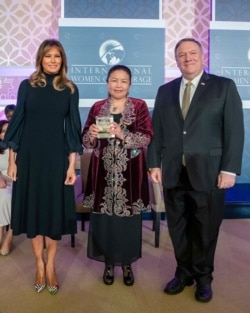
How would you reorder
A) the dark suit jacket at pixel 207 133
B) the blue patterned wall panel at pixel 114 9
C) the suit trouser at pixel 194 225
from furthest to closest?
the blue patterned wall panel at pixel 114 9
the suit trouser at pixel 194 225
the dark suit jacket at pixel 207 133

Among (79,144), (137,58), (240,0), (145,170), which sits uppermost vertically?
(240,0)

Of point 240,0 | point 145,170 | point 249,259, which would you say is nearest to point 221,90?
point 145,170

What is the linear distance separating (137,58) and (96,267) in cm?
257

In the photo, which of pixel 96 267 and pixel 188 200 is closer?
pixel 188 200

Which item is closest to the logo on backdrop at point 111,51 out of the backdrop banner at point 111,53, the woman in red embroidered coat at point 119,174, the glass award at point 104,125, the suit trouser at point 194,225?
the backdrop banner at point 111,53

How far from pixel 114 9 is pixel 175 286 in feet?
10.6

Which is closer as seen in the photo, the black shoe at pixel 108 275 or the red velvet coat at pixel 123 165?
the red velvet coat at pixel 123 165

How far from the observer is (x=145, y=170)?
2.44 metres

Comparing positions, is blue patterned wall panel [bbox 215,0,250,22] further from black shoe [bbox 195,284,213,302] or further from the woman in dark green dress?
black shoe [bbox 195,284,213,302]

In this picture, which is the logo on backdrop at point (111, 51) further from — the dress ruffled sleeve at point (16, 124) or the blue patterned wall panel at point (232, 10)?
the dress ruffled sleeve at point (16, 124)

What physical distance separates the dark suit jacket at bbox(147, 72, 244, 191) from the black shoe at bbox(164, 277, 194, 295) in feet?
2.22

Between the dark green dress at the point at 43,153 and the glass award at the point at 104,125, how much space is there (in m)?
0.15

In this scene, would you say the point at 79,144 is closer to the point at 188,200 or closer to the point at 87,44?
the point at 188,200

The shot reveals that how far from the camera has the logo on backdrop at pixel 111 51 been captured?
4.30 meters
